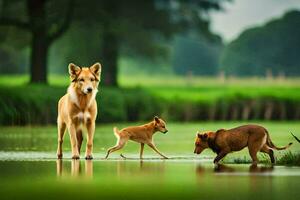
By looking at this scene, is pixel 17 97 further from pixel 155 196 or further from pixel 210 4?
pixel 155 196

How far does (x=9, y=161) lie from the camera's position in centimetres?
1428

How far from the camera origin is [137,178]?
1180cm

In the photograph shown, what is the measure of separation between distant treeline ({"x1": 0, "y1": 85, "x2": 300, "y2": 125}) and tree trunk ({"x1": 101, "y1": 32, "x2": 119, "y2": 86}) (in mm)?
5779

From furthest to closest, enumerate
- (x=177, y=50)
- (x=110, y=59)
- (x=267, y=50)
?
1. (x=177, y=50)
2. (x=267, y=50)
3. (x=110, y=59)

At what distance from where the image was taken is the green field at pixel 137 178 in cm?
1030

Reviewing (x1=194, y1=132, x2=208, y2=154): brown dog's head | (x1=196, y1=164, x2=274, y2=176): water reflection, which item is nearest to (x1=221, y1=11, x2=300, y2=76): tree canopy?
(x1=194, y1=132, x2=208, y2=154): brown dog's head

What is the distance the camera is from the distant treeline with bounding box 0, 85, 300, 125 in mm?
Answer: 28469

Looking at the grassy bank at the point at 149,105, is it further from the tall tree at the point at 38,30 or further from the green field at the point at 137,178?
the green field at the point at 137,178

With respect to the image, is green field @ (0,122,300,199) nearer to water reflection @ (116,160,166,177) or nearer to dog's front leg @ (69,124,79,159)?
water reflection @ (116,160,166,177)

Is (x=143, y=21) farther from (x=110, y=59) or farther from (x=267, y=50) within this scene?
(x=267, y=50)

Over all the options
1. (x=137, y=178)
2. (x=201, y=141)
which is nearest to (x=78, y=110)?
(x=201, y=141)

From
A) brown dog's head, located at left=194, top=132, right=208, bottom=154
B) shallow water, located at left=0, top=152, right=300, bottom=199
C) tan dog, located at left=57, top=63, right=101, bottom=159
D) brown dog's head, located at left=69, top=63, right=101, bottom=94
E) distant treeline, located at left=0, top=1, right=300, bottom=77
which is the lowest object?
shallow water, located at left=0, top=152, right=300, bottom=199

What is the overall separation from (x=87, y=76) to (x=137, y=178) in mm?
1725

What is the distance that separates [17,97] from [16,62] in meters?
32.0
